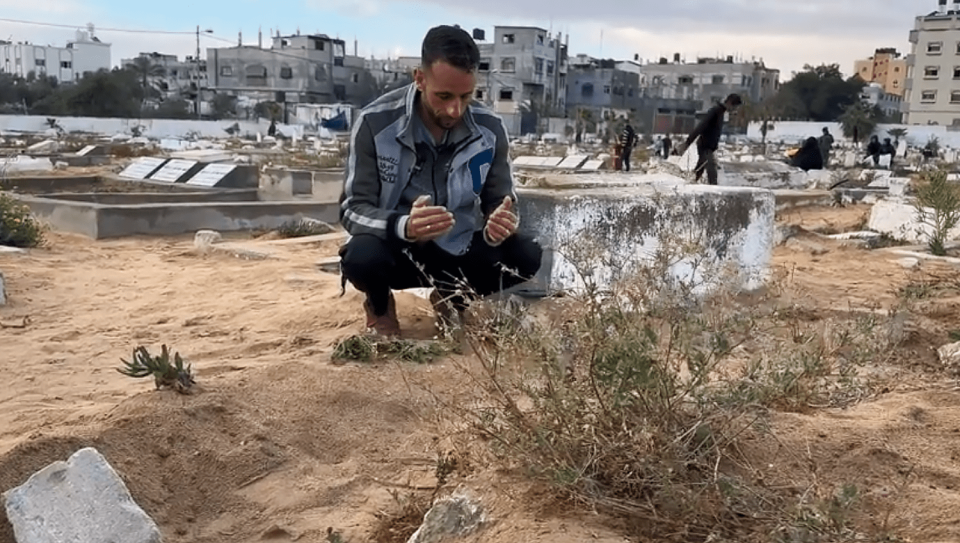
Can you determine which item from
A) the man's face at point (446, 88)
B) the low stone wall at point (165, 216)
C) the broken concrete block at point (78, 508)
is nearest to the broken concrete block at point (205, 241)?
the low stone wall at point (165, 216)

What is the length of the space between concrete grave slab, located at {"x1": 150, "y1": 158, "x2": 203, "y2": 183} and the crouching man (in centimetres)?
868

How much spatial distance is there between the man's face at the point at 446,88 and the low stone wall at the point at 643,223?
887 millimetres

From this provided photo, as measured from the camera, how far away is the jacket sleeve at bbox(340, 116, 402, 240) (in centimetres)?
334

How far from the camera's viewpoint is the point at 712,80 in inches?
3034

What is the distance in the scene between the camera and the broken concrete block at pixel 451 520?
1858 mm

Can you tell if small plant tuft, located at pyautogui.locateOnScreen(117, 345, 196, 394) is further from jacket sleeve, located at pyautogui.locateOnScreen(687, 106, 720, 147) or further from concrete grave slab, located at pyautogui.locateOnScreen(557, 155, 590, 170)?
concrete grave slab, located at pyautogui.locateOnScreen(557, 155, 590, 170)

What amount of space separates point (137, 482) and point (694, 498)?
1.42 metres

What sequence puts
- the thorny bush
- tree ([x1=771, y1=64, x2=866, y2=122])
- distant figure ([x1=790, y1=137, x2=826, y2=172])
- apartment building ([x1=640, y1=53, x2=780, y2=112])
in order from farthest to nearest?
apartment building ([x1=640, y1=53, x2=780, y2=112]) < tree ([x1=771, y1=64, x2=866, y2=122]) < distant figure ([x1=790, y1=137, x2=826, y2=172]) < the thorny bush

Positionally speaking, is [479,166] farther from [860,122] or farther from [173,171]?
[860,122]

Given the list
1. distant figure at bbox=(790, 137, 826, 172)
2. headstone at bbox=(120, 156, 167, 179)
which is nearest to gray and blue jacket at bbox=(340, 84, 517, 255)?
headstone at bbox=(120, 156, 167, 179)

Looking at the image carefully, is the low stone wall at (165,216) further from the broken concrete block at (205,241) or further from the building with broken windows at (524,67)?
the building with broken windows at (524,67)

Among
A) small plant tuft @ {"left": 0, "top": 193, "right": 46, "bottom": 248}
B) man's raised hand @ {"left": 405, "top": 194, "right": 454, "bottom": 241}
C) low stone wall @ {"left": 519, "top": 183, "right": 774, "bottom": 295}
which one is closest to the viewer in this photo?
man's raised hand @ {"left": 405, "top": 194, "right": 454, "bottom": 241}

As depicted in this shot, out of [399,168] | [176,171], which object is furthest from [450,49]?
[176,171]

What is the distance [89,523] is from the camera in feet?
6.40
